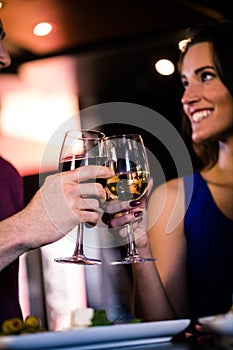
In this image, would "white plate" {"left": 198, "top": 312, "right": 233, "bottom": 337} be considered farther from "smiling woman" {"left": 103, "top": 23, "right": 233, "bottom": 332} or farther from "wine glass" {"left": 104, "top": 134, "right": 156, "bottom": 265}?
"smiling woman" {"left": 103, "top": 23, "right": 233, "bottom": 332}

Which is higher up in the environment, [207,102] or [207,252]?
[207,102]

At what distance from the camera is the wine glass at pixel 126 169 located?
1.58 m

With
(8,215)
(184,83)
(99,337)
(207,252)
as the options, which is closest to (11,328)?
(99,337)

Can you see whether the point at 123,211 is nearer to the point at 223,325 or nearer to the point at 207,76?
the point at 223,325

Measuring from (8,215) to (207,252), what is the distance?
0.79m

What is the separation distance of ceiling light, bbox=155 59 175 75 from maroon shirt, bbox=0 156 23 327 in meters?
0.84

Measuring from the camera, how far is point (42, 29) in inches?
119

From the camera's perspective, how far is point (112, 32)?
3.02 meters

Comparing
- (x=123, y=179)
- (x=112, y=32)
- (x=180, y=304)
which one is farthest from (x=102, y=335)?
(x=112, y=32)

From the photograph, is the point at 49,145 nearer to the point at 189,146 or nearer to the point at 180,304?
the point at 189,146

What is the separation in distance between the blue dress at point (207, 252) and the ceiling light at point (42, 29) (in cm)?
101

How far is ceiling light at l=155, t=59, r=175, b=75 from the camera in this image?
110 inches

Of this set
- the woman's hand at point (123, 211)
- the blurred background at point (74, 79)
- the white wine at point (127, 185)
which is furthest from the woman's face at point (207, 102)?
the white wine at point (127, 185)

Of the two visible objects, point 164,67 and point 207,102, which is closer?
point 207,102
